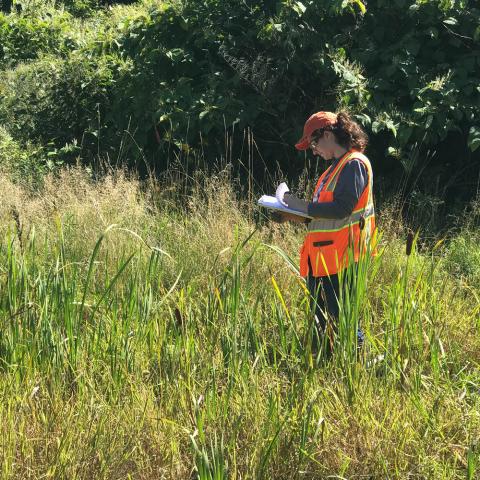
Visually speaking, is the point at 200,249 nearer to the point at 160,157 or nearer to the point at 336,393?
A: the point at 336,393

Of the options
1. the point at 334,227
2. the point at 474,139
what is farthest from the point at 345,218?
the point at 474,139

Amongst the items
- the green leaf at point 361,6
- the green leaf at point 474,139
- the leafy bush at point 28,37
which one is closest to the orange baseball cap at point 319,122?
the green leaf at point 474,139

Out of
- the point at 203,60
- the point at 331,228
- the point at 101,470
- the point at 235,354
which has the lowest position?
the point at 101,470

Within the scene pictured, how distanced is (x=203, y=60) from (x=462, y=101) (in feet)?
8.40

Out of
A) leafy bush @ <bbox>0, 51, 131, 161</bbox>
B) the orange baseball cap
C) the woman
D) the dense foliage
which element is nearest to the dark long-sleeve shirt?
the woman

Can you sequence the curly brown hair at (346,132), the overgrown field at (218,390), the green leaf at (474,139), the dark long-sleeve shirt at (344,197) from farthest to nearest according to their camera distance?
the green leaf at (474,139) → the curly brown hair at (346,132) → the dark long-sleeve shirt at (344,197) → the overgrown field at (218,390)

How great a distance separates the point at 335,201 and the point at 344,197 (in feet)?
0.16

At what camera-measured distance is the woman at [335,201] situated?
11.7 feet

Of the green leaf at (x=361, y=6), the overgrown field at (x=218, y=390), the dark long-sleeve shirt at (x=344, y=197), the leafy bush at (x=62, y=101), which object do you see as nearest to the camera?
the overgrown field at (x=218, y=390)

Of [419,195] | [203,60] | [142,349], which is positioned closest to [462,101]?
[419,195]

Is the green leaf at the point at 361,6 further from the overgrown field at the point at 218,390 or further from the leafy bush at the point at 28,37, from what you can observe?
the leafy bush at the point at 28,37

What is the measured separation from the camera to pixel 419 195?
6.37 meters

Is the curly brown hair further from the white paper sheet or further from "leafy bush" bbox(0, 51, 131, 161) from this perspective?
"leafy bush" bbox(0, 51, 131, 161)

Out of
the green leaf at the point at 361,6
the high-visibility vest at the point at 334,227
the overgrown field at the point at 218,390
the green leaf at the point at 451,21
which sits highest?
the green leaf at the point at 361,6
